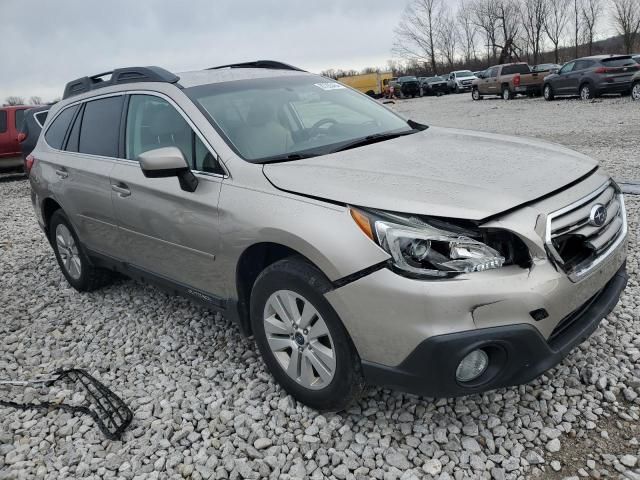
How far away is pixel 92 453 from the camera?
2.78 meters

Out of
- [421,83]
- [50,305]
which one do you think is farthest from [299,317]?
[421,83]

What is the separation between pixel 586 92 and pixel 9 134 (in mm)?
18446

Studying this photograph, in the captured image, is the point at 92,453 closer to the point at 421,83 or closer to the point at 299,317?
the point at 299,317

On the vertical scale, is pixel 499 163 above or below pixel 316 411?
above

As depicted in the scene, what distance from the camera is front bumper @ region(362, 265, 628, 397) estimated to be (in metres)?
2.21

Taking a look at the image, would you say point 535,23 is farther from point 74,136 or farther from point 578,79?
point 74,136

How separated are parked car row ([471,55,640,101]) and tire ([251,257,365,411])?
62.5 feet

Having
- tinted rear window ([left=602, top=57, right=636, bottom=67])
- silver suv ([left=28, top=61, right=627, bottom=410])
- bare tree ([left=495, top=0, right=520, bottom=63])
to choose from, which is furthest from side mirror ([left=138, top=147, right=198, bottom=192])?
bare tree ([left=495, top=0, right=520, bottom=63])

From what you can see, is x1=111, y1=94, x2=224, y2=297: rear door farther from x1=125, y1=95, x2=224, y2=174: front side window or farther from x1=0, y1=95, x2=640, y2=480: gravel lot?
x1=0, y1=95, x2=640, y2=480: gravel lot

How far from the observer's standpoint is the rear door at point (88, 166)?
402 centimetres

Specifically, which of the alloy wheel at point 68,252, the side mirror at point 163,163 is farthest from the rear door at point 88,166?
the side mirror at point 163,163

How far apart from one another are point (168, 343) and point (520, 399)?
230 cm

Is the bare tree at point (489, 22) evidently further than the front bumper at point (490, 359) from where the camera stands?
Yes

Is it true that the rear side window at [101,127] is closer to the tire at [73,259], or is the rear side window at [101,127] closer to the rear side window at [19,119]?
the tire at [73,259]
